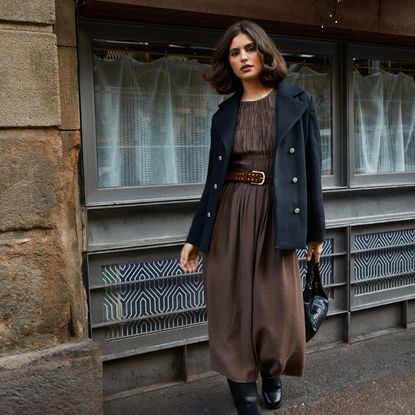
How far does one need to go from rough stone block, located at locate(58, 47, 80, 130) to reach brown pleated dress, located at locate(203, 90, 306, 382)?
0.94m

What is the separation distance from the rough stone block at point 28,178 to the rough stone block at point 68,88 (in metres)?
0.22

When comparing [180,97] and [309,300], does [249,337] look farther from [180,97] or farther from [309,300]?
[180,97]

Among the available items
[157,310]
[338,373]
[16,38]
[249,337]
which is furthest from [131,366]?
[16,38]

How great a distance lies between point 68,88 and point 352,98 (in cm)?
237

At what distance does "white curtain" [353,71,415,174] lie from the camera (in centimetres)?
472

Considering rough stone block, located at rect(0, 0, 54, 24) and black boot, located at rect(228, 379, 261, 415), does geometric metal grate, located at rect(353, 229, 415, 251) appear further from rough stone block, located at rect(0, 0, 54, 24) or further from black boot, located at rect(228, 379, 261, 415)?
rough stone block, located at rect(0, 0, 54, 24)

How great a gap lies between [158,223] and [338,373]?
1.66 m

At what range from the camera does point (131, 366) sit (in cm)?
372

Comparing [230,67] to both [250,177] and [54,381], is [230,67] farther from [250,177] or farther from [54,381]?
[54,381]

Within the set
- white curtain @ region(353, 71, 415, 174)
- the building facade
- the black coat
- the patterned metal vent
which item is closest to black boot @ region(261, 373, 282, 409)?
the building facade

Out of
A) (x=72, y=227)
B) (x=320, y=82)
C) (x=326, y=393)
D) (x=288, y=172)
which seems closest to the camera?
(x=288, y=172)

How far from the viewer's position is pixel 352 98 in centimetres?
449

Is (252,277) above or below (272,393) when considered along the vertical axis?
above

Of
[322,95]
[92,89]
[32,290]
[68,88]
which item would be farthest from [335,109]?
[32,290]
